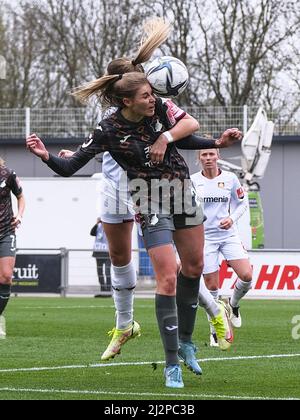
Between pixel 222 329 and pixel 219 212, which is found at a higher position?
pixel 219 212

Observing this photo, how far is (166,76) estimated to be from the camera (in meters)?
9.05

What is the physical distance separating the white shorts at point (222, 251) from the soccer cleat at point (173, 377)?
17.1 ft

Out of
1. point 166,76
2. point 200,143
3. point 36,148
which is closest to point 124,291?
point 200,143

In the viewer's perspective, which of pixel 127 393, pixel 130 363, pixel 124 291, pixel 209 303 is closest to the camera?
pixel 127 393

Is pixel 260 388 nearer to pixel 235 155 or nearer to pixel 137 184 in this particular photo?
pixel 137 184

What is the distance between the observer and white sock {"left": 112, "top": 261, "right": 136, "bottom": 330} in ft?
33.0

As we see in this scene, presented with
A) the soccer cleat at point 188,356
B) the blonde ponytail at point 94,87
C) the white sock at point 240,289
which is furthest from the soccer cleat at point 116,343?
the white sock at point 240,289

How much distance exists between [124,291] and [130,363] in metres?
0.77

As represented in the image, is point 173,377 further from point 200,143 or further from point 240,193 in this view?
point 240,193

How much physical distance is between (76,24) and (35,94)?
3450mm

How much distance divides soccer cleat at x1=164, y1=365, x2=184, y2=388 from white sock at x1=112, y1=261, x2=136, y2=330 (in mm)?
1472

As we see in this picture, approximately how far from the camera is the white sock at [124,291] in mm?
10047

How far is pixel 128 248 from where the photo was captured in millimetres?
9836

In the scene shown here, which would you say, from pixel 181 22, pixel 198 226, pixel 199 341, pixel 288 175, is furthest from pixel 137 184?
pixel 181 22
